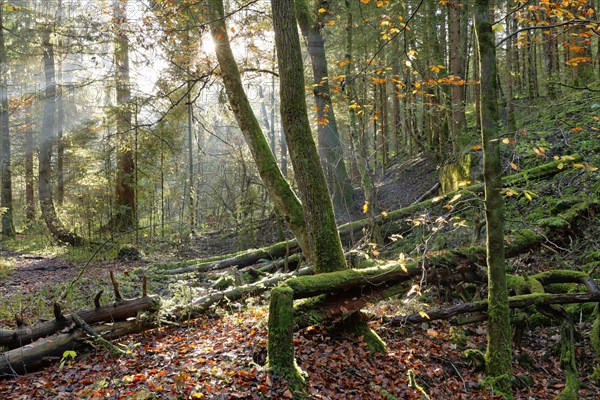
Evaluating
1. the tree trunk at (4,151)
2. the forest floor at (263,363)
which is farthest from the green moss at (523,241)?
the tree trunk at (4,151)

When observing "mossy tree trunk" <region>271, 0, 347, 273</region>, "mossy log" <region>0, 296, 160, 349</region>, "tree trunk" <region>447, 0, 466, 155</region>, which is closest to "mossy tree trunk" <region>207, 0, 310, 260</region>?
"mossy tree trunk" <region>271, 0, 347, 273</region>

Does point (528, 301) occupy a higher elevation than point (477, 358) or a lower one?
higher

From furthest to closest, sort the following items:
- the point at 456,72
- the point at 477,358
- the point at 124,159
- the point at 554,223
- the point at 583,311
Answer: the point at 124,159, the point at 456,72, the point at 554,223, the point at 583,311, the point at 477,358

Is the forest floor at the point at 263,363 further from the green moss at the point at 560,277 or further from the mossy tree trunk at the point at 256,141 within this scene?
the mossy tree trunk at the point at 256,141

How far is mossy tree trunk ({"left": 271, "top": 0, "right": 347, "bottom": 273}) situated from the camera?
222 inches

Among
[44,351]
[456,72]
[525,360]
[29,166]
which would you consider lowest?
[525,360]

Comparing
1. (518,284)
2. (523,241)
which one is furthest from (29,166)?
(518,284)

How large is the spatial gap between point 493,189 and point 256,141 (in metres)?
4.35

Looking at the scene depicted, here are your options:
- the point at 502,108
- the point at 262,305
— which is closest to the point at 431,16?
the point at 502,108

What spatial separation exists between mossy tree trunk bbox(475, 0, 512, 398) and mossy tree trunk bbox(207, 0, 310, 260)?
316cm

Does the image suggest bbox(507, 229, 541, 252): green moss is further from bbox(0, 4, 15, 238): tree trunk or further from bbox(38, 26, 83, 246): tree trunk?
bbox(0, 4, 15, 238): tree trunk

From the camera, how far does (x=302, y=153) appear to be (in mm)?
5695

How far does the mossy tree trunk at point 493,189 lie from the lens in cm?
457

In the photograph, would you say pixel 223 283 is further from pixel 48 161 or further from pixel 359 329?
pixel 48 161
